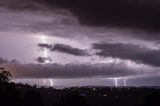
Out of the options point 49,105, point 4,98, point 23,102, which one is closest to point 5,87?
point 4,98

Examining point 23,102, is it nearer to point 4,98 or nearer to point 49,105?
point 4,98

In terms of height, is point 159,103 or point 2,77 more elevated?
point 2,77

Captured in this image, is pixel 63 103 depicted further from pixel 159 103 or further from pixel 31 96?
pixel 159 103

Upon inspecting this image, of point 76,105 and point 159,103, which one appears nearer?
point 159,103

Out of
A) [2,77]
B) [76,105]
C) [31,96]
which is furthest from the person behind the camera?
[31,96]

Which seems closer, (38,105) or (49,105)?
(38,105)

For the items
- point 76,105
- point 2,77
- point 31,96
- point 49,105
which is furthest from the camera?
point 49,105

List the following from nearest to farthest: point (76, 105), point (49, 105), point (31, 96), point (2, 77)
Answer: point (2, 77), point (76, 105), point (31, 96), point (49, 105)

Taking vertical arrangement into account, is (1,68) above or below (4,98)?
above

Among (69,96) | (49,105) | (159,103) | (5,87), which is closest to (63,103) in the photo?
(69,96)
